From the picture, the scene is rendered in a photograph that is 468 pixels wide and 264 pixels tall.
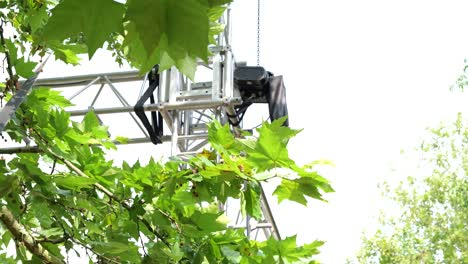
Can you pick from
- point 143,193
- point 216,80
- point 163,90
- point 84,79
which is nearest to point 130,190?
point 143,193

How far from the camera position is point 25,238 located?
1.36m

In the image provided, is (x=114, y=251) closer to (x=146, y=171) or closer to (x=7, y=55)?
(x=146, y=171)

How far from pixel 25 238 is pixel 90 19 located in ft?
3.08

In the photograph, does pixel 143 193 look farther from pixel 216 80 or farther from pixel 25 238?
pixel 216 80

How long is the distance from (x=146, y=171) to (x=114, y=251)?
0.18 meters

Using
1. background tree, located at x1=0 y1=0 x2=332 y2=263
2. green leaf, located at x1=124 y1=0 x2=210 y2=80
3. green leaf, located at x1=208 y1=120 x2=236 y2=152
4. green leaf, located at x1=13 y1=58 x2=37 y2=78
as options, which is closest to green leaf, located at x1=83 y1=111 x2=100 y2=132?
background tree, located at x1=0 y1=0 x2=332 y2=263

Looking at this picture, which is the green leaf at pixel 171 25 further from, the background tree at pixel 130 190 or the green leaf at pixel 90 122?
A: the green leaf at pixel 90 122

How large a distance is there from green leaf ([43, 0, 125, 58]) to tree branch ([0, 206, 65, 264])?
888mm

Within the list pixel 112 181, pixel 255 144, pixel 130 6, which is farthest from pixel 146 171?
pixel 130 6

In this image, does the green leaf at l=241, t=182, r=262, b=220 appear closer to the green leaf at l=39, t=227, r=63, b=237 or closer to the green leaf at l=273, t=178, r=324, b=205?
the green leaf at l=273, t=178, r=324, b=205

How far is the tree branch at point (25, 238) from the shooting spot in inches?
52.6

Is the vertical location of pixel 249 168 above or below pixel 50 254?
above

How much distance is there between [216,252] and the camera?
1.36 m

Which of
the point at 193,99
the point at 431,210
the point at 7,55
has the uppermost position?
the point at 7,55
